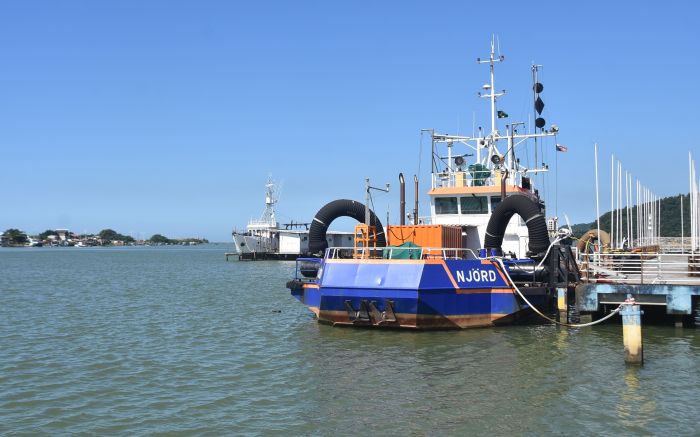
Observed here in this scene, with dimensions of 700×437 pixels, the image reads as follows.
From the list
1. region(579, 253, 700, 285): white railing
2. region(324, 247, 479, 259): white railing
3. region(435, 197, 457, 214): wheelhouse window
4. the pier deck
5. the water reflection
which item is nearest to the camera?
the water reflection

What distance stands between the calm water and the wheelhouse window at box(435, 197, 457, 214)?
6420 mm

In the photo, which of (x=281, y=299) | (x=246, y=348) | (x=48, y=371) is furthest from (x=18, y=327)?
(x=281, y=299)

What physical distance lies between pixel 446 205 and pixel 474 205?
108cm

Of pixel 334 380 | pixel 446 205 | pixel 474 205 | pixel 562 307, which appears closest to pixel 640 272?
pixel 562 307

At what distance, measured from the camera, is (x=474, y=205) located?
2436 centimetres

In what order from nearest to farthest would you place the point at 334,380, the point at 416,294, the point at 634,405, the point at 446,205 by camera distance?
the point at 634,405 → the point at 334,380 → the point at 416,294 → the point at 446,205

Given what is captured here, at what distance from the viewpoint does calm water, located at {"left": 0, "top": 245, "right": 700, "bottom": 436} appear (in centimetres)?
1075

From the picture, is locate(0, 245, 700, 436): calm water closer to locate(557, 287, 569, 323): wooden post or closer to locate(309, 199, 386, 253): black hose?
locate(557, 287, 569, 323): wooden post

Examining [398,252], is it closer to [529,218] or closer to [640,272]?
[529,218]

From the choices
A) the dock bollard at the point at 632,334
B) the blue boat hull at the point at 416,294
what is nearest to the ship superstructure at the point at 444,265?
the blue boat hull at the point at 416,294

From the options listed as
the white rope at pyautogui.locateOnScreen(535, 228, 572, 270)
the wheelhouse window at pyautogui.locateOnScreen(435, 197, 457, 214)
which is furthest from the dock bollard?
the wheelhouse window at pyautogui.locateOnScreen(435, 197, 457, 214)

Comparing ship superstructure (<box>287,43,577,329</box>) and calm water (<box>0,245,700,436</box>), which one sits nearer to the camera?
calm water (<box>0,245,700,436</box>)

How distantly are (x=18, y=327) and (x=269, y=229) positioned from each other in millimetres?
64526

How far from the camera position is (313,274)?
2247 cm
